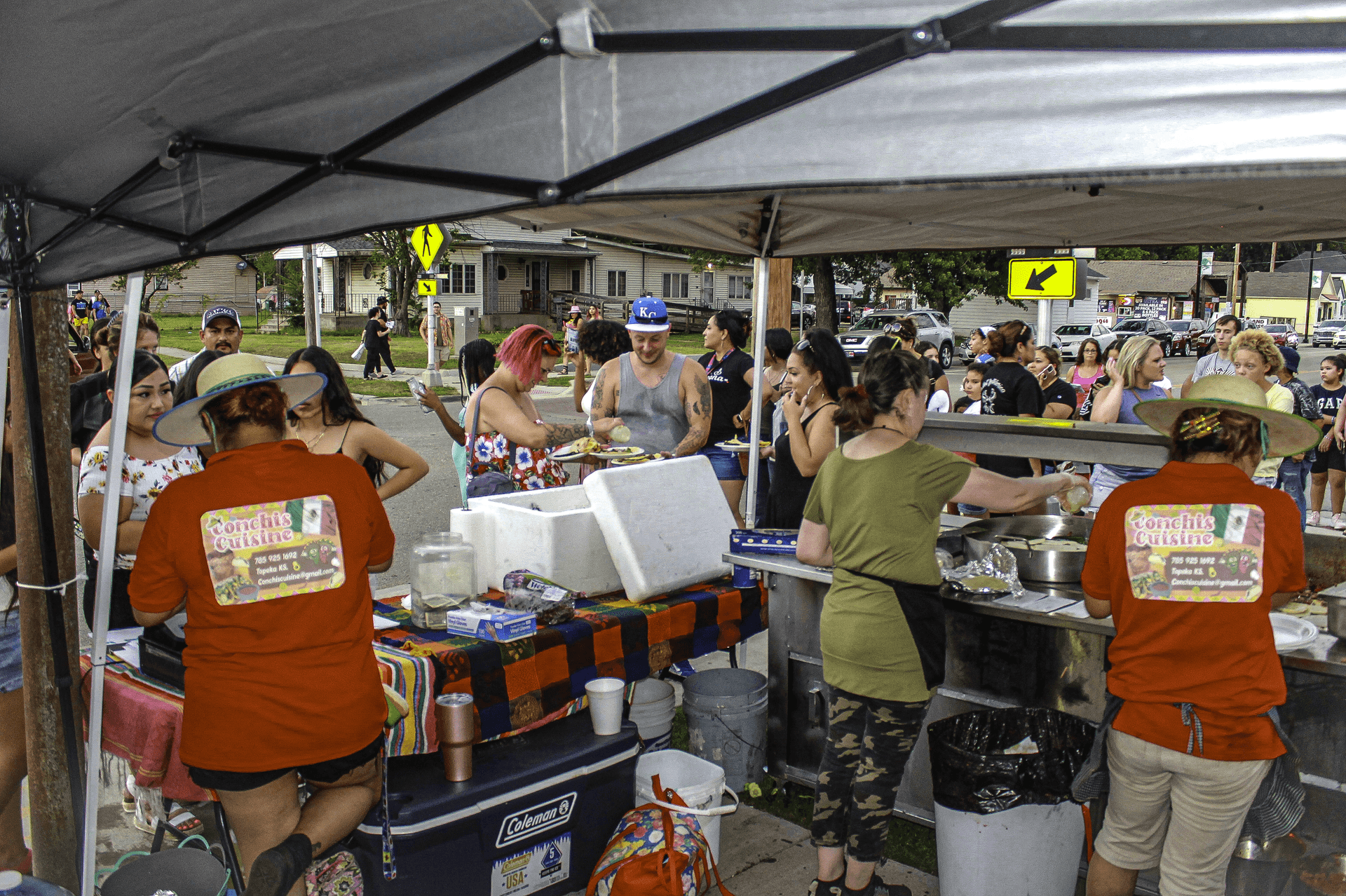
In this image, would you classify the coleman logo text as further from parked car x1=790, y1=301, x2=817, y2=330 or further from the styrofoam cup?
parked car x1=790, y1=301, x2=817, y2=330

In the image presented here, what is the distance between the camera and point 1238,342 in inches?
270

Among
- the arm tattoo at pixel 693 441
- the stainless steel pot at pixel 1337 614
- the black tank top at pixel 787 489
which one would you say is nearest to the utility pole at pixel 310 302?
the arm tattoo at pixel 693 441

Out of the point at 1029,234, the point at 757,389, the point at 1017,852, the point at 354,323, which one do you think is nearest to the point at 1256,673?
the point at 1017,852

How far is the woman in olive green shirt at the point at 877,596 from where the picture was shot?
122 inches

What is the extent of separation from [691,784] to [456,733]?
3.34 ft

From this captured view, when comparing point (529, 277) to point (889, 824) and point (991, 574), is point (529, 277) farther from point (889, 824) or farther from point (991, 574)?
point (889, 824)

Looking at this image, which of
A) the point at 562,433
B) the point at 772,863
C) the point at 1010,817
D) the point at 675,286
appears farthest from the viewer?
the point at 675,286

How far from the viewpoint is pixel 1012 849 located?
10.5 ft

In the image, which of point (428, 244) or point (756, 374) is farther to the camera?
point (428, 244)

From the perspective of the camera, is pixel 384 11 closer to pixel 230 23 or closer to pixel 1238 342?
pixel 230 23

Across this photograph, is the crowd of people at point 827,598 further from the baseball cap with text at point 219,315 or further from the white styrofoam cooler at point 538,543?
the baseball cap with text at point 219,315

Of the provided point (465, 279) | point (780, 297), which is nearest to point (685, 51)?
point (780, 297)

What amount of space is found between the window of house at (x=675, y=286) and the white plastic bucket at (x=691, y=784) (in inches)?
1709

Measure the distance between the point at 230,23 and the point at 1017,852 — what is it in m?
3.18
